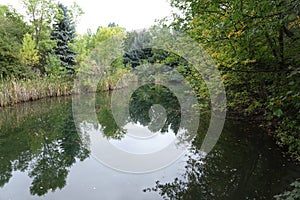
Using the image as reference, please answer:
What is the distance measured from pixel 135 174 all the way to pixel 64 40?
585 inches

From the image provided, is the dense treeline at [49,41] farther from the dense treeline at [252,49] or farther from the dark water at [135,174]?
the dense treeline at [252,49]

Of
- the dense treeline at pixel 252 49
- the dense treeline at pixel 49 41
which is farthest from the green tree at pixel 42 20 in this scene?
the dense treeline at pixel 252 49

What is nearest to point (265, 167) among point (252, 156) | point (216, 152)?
point (252, 156)

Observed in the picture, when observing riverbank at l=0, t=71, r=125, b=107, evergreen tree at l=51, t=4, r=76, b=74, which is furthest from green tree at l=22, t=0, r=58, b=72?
riverbank at l=0, t=71, r=125, b=107

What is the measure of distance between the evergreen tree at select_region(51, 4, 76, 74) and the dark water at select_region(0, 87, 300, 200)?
11.2 meters

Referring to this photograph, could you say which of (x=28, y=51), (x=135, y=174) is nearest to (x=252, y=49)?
(x=135, y=174)

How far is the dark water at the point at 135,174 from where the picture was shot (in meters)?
2.73

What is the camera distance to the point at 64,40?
16.0m

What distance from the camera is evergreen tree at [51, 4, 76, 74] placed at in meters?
15.8

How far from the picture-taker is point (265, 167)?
10.7 ft

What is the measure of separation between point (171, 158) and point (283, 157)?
1.69 metres

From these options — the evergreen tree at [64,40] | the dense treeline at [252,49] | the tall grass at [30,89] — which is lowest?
the tall grass at [30,89]

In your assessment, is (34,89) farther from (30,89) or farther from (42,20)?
(42,20)

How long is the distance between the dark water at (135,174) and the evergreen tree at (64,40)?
36.7 feet
